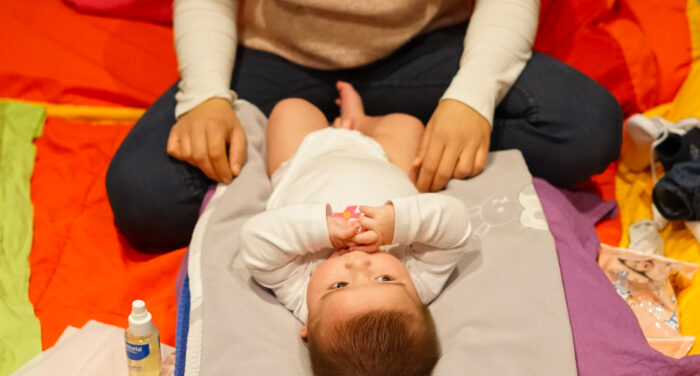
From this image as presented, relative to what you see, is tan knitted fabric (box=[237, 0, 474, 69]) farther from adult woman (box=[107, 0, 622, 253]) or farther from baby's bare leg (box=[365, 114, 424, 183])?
baby's bare leg (box=[365, 114, 424, 183])

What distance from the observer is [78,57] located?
1614 millimetres

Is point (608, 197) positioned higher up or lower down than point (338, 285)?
lower down

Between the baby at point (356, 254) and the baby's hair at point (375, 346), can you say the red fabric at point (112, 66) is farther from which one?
the baby's hair at point (375, 346)

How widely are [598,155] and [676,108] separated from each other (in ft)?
1.24

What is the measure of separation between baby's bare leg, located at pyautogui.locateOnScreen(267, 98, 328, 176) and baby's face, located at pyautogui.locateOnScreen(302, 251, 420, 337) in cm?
33

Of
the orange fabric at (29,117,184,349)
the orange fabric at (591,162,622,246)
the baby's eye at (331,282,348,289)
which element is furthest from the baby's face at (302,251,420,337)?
the orange fabric at (591,162,622,246)

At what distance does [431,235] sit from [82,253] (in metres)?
0.71

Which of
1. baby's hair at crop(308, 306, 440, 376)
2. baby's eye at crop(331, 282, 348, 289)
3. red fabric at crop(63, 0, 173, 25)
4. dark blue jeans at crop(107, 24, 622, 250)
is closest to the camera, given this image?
baby's hair at crop(308, 306, 440, 376)

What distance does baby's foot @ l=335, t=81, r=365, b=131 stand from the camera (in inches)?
53.2

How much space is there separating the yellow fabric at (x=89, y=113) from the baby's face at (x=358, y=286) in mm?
817

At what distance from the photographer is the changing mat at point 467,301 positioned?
900 mm

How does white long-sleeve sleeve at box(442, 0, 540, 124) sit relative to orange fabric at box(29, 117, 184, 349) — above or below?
above

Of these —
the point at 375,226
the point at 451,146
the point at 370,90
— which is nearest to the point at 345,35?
the point at 370,90

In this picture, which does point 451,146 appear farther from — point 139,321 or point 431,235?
point 139,321
